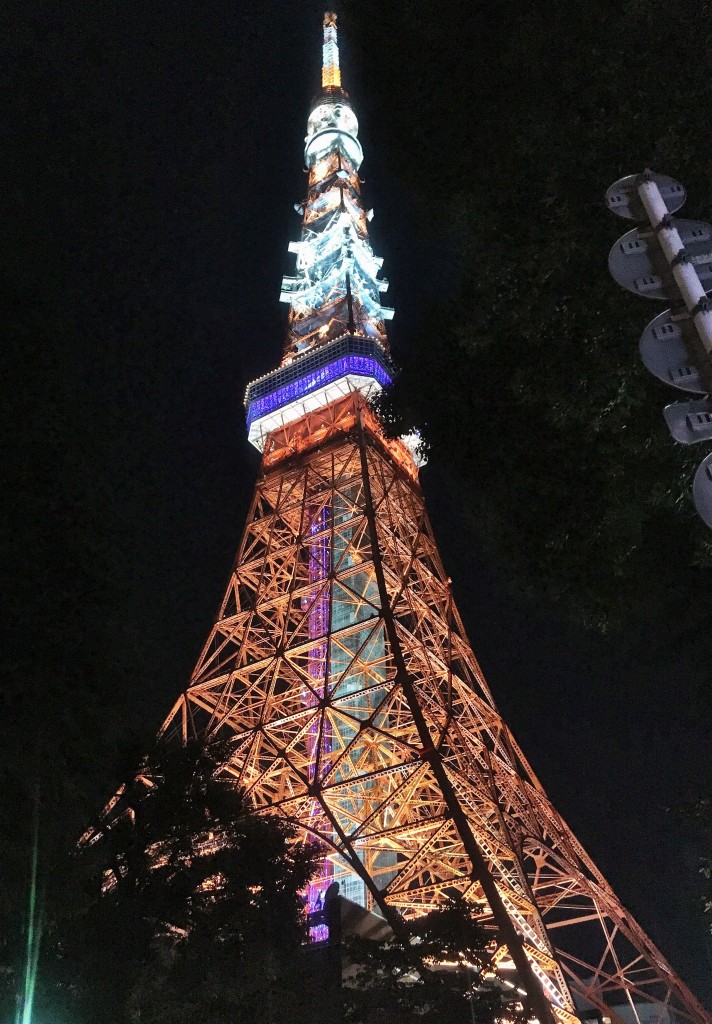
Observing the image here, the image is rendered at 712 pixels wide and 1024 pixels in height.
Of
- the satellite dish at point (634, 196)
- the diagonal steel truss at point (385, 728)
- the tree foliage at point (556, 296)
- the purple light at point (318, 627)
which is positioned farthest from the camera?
the purple light at point (318, 627)

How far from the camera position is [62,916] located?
671 centimetres

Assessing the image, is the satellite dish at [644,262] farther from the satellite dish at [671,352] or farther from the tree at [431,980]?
the tree at [431,980]

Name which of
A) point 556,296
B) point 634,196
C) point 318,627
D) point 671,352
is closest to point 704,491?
point 671,352

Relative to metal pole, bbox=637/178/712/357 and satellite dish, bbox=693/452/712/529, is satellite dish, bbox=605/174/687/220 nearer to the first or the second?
metal pole, bbox=637/178/712/357

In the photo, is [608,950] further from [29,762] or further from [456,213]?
[456,213]

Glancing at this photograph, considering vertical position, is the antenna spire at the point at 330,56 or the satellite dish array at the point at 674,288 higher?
the antenna spire at the point at 330,56

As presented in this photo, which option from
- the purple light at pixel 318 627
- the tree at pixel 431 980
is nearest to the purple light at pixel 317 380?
the purple light at pixel 318 627

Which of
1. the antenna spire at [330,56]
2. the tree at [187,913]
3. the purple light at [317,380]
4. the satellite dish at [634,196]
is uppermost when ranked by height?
the antenna spire at [330,56]

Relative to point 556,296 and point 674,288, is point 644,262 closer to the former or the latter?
point 674,288

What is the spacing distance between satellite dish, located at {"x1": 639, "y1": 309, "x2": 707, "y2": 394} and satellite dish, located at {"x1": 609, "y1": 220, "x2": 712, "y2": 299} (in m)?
0.16

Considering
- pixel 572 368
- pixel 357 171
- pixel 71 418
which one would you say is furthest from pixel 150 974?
pixel 357 171

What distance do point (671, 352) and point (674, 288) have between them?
0.26 metres

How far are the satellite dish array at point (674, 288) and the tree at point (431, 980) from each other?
7814mm

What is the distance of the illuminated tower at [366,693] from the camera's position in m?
11.9
